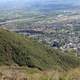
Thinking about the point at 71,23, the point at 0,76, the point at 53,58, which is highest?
the point at 0,76

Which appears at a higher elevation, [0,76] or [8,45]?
[0,76]

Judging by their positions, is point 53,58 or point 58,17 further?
point 58,17

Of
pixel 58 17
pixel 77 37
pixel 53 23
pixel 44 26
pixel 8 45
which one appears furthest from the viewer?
pixel 58 17

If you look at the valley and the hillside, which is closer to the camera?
the valley

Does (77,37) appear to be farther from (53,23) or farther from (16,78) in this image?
(16,78)

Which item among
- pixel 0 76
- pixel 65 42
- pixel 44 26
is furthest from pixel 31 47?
pixel 44 26

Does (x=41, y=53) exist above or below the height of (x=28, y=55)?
below

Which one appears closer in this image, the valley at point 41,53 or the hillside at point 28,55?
the valley at point 41,53

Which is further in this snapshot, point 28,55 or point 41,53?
point 41,53
